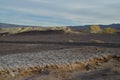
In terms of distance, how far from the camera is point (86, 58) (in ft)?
80.2

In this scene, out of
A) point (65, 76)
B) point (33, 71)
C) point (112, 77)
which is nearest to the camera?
point (112, 77)

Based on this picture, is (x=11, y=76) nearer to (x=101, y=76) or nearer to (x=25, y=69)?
(x=25, y=69)

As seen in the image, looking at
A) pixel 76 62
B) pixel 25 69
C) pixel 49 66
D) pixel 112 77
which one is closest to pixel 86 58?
pixel 76 62

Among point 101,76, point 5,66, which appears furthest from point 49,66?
point 101,76

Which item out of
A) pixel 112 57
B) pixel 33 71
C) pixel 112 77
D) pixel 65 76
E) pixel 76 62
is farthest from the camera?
pixel 112 57

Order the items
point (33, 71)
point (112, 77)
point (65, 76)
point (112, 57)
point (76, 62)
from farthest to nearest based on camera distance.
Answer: point (112, 57)
point (76, 62)
point (33, 71)
point (65, 76)
point (112, 77)

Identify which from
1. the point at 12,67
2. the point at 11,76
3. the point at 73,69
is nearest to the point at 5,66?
the point at 12,67

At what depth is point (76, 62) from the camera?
2300cm

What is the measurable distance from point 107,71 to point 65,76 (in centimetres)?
238

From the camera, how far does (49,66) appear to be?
22.0 meters

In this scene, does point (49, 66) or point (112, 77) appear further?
point (49, 66)

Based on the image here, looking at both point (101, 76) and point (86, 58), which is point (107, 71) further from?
point (86, 58)

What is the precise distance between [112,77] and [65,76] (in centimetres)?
271

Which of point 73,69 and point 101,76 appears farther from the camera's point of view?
point 73,69
